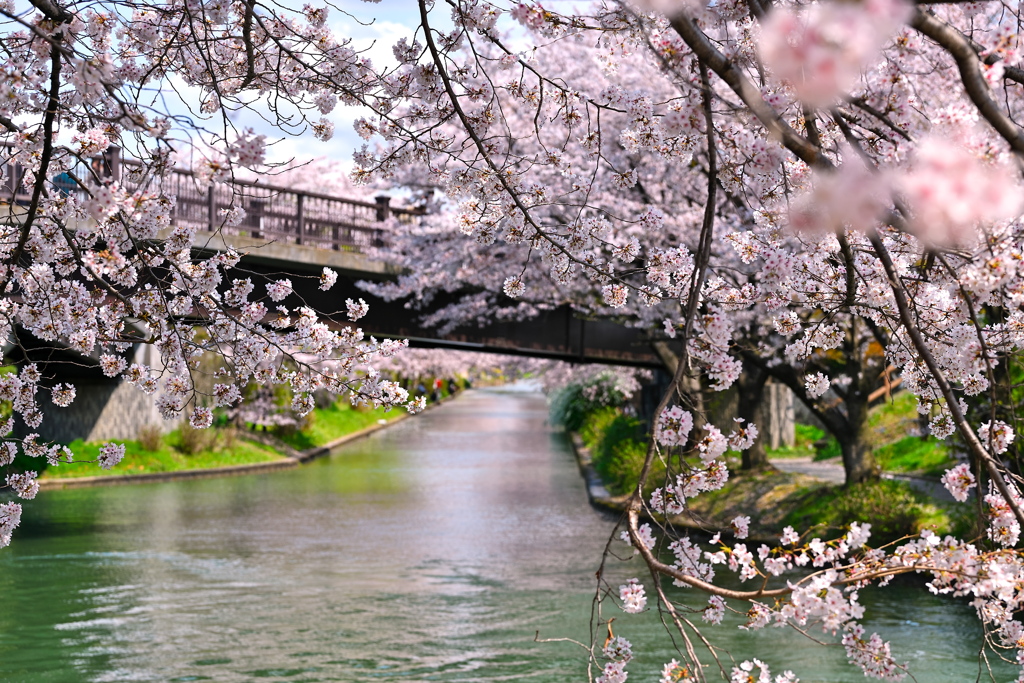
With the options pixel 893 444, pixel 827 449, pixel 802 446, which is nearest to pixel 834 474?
pixel 893 444

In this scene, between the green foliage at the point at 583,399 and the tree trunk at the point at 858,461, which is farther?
the green foliage at the point at 583,399

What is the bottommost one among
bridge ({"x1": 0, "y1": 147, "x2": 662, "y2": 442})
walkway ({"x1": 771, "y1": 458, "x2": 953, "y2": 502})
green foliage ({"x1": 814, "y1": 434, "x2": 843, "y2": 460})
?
walkway ({"x1": 771, "y1": 458, "x2": 953, "y2": 502})

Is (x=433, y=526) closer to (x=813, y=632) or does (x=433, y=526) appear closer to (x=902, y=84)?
(x=813, y=632)

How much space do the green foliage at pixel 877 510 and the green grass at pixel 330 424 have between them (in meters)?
12.8

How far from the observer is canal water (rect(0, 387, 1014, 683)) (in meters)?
9.43

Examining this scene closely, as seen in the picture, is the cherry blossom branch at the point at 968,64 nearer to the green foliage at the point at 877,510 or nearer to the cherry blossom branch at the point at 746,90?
the cherry blossom branch at the point at 746,90

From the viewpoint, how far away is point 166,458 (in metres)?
24.3

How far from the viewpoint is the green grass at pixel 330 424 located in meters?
29.9

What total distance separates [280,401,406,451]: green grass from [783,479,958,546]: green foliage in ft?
41.9

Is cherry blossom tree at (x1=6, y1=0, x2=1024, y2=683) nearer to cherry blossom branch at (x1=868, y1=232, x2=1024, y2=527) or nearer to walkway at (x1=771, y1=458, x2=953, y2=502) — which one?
cherry blossom branch at (x1=868, y1=232, x2=1024, y2=527)

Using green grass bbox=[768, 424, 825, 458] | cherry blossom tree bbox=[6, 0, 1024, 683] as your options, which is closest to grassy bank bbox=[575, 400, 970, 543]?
green grass bbox=[768, 424, 825, 458]

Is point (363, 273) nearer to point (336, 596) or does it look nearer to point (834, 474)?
point (336, 596)

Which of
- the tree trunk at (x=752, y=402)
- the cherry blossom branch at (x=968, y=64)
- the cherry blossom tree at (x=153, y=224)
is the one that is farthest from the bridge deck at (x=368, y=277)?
the cherry blossom branch at (x=968, y=64)

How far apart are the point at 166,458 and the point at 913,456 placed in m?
16.1
